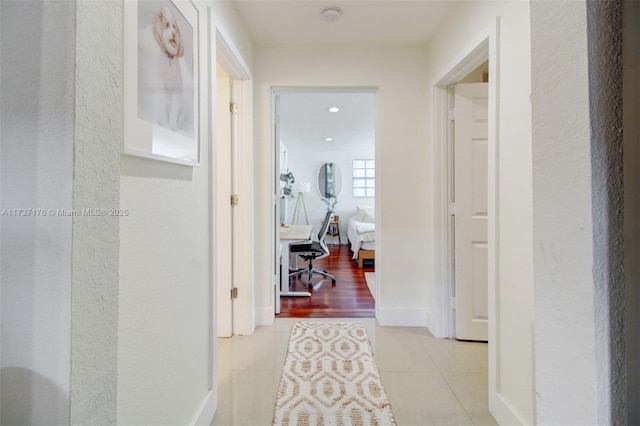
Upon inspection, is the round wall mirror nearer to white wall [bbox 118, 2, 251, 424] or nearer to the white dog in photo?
white wall [bbox 118, 2, 251, 424]

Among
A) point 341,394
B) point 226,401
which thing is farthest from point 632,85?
point 226,401

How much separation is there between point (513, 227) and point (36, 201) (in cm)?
166

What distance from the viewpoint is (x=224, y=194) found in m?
2.33

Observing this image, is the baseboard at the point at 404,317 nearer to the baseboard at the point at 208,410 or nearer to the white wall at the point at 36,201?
the baseboard at the point at 208,410

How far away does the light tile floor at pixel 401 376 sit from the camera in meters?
1.52

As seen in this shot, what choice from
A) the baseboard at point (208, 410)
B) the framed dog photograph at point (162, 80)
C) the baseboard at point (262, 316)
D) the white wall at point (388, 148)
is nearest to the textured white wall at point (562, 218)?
the framed dog photograph at point (162, 80)

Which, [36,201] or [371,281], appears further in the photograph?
[371,281]

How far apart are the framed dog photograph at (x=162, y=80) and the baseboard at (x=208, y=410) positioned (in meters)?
1.11

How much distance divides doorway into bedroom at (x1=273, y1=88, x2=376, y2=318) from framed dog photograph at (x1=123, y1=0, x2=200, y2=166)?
1.40 metres

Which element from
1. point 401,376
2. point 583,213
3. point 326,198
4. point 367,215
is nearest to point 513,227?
point 583,213

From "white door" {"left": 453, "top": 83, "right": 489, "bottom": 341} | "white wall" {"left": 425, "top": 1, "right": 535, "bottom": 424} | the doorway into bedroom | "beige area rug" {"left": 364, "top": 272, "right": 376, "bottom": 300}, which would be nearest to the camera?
"white wall" {"left": 425, "top": 1, "right": 535, "bottom": 424}

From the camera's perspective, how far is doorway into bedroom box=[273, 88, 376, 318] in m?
3.05

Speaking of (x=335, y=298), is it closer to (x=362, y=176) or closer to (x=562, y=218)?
(x=562, y=218)

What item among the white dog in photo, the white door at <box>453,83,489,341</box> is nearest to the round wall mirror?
the white door at <box>453,83,489,341</box>
